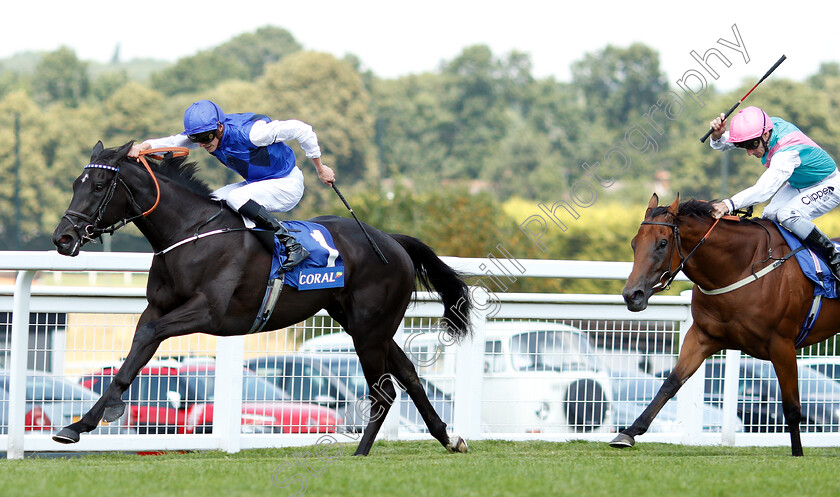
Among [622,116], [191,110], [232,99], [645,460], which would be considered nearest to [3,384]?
[191,110]

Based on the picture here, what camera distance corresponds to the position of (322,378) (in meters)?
6.48

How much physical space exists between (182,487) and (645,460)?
257 centimetres

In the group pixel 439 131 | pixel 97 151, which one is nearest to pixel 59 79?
pixel 439 131

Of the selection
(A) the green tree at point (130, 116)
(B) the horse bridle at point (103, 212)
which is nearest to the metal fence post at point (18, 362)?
(B) the horse bridle at point (103, 212)

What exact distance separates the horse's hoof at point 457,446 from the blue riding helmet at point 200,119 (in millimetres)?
2387

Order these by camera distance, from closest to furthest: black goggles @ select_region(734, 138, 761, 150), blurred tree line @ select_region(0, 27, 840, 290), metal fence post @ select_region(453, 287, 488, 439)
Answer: black goggles @ select_region(734, 138, 761, 150)
metal fence post @ select_region(453, 287, 488, 439)
blurred tree line @ select_region(0, 27, 840, 290)

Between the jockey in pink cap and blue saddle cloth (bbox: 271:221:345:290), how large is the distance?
2.35m

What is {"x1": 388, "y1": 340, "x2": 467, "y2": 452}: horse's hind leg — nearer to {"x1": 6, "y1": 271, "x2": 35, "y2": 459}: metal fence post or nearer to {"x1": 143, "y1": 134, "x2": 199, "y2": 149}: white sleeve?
{"x1": 143, "y1": 134, "x2": 199, "y2": 149}: white sleeve

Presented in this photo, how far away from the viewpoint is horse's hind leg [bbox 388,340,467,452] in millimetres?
5980

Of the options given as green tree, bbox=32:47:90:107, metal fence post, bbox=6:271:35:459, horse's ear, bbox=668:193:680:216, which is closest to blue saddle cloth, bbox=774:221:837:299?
horse's ear, bbox=668:193:680:216

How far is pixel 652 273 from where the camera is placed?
5598 millimetres

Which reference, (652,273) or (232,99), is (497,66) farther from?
(652,273)

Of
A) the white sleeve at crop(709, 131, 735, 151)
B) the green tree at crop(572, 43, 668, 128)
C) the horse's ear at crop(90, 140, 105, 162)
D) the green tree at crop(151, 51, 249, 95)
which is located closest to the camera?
the horse's ear at crop(90, 140, 105, 162)

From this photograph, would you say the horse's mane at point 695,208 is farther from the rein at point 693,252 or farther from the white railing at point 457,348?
the white railing at point 457,348
